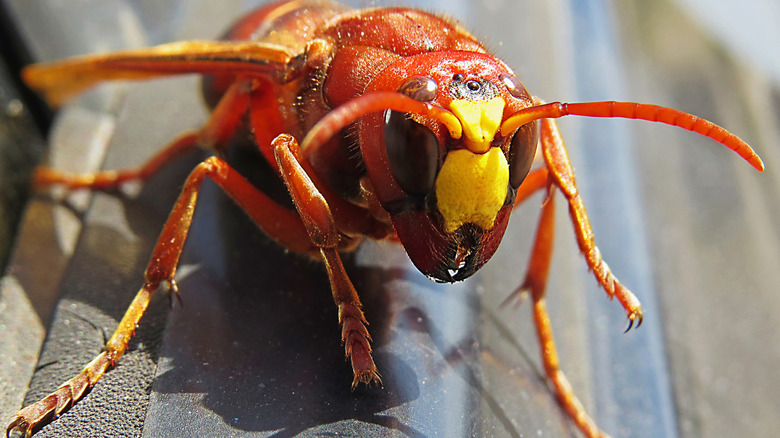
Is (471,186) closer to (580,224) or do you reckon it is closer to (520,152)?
(520,152)

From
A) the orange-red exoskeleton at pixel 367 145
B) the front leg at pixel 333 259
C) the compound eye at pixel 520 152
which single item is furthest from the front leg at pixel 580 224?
the front leg at pixel 333 259

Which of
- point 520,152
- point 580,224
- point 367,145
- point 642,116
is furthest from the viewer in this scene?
point 580,224

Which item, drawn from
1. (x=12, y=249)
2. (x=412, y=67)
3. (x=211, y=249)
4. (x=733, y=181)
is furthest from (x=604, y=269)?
(x=733, y=181)

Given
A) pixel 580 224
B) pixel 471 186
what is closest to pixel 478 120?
pixel 471 186

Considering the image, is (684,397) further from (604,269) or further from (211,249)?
(211,249)

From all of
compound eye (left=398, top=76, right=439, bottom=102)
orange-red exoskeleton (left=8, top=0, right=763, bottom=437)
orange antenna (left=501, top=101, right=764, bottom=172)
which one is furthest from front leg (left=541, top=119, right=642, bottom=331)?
compound eye (left=398, top=76, right=439, bottom=102)

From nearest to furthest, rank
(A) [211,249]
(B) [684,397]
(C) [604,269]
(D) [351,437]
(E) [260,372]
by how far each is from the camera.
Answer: (D) [351,437], (E) [260,372], (C) [604,269], (A) [211,249], (B) [684,397]

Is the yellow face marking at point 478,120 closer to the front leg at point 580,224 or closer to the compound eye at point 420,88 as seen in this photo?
the compound eye at point 420,88
